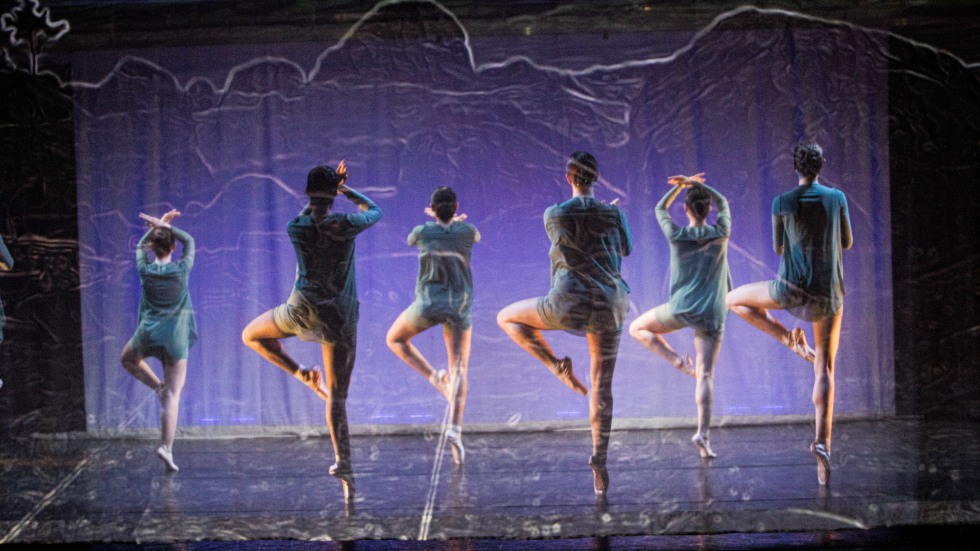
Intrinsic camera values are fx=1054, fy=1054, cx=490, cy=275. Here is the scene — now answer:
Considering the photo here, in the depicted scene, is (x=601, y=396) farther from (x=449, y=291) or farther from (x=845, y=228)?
(x=845, y=228)

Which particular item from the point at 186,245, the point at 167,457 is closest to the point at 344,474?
the point at 167,457

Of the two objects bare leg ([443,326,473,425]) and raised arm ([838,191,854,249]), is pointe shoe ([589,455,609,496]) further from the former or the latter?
raised arm ([838,191,854,249])

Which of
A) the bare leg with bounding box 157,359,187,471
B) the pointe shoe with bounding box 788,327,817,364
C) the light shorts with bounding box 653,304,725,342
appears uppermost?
the light shorts with bounding box 653,304,725,342

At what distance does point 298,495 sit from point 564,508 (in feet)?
2.85

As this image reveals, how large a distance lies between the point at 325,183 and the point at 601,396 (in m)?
1.15

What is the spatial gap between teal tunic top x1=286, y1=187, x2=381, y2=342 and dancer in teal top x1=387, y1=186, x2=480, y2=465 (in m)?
0.17

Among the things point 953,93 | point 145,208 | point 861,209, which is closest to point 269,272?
point 145,208

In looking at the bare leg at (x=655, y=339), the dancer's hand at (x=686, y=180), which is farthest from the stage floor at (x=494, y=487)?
the dancer's hand at (x=686, y=180)

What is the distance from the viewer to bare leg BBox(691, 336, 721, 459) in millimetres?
3484

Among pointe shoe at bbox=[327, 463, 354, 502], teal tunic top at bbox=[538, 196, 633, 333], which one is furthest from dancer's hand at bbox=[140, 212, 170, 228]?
teal tunic top at bbox=[538, 196, 633, 333]

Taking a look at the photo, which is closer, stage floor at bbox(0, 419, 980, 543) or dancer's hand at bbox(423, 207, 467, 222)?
stage floor at bbox(0, 419, 980, 543)

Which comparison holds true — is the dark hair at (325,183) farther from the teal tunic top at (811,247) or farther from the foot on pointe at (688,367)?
the teal tunic top at (811,247)

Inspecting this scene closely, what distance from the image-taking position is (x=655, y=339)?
138 inches

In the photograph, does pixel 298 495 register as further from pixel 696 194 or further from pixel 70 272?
pixel 696 194
